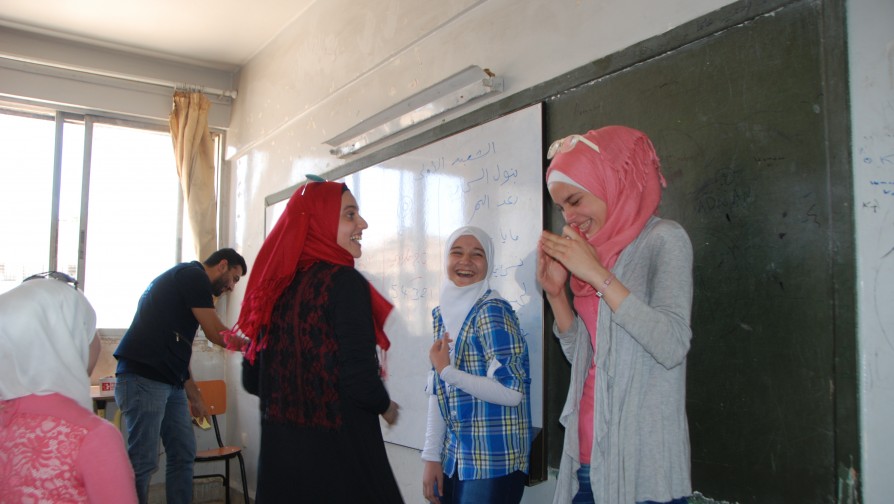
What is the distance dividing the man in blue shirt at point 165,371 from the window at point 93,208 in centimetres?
189

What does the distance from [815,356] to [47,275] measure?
1828mm

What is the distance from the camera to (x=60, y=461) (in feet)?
3.87

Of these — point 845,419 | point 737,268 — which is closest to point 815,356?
point 845,419

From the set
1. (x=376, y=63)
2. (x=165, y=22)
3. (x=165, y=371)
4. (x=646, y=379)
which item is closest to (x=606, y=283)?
(x=646, y=379)

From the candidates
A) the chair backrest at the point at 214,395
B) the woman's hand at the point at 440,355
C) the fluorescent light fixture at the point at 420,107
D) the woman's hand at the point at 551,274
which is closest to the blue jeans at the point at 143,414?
the chair backrest at the point at 214,395

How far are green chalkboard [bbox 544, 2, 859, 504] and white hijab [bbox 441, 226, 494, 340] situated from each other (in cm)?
66

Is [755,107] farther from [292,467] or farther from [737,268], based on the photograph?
[292,467]

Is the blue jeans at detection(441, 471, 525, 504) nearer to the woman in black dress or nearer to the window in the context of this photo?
the woman in black dress

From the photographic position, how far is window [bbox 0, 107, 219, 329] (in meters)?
4.86

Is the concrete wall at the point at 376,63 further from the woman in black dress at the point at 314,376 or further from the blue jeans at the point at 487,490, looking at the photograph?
the woman in black dress at the point at 314,376

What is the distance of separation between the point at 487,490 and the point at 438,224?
1.23m

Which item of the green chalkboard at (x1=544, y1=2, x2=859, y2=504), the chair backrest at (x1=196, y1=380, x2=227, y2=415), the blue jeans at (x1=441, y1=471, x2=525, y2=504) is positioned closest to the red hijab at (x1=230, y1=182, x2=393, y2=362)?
the blue jeans at (x1=441, y1=471, x2=525, y2=504)

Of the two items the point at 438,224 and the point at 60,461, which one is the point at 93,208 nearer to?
the point at 438,224

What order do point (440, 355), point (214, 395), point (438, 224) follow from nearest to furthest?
point (440, 355), point (438, 224), point (214, 395)
